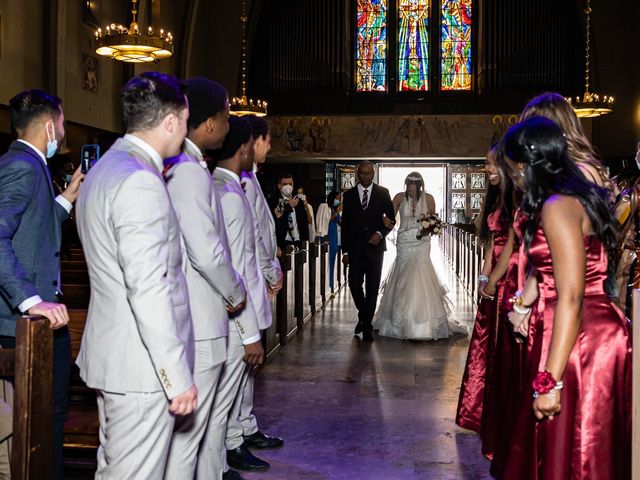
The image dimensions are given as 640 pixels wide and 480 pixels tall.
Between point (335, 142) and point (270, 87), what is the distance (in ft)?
8.82

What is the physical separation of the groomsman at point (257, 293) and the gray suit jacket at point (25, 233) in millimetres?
1107

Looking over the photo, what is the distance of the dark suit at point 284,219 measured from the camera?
1145cm

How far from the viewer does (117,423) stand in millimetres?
2490

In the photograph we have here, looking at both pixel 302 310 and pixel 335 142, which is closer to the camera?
pixel 302 310

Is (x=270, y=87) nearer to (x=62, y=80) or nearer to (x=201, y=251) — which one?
(x=62, y=80)

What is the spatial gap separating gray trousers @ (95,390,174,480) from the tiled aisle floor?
70.9 inches

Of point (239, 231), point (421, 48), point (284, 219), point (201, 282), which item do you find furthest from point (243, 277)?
point (421, 48)

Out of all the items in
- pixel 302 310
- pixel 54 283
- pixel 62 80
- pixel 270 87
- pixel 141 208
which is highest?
pixel 270 87

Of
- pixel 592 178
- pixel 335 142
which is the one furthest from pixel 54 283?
pixel 335 142

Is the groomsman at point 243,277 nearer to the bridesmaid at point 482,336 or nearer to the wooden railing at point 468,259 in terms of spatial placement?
the bridesmaid at point 482,336

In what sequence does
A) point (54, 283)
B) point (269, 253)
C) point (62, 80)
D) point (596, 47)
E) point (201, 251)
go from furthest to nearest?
1. point (596, 47)
2. point (62, 80)
3. point (269, 253)
4. point (54, 283)
5. point (201, 251)

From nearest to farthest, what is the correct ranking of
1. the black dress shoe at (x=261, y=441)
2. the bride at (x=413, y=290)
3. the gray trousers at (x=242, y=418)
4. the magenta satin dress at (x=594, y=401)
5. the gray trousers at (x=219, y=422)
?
1. the magenta satin dress at (x=594, y=401)
2. the gray trousers at (x=219, y=422)
3. the gray trousers at (x=242, y=418)
4. the black dress shoe at (x=261, y=441)
5. the bride at (x=413, y=290)

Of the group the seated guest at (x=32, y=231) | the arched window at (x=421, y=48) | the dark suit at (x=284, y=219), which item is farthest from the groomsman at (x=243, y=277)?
the arched window at (x=421, y=48)

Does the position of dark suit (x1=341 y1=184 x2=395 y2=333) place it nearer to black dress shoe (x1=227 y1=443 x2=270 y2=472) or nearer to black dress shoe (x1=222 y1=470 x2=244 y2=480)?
black dress shoe (x1=227 y1=443 x2=270 y2=472)
